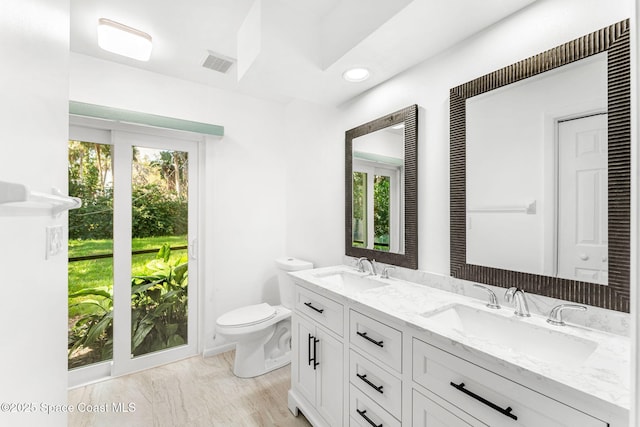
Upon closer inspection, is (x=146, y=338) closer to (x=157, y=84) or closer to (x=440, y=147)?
(x=157, y=84)

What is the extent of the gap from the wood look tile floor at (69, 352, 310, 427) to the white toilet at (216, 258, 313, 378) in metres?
0.08

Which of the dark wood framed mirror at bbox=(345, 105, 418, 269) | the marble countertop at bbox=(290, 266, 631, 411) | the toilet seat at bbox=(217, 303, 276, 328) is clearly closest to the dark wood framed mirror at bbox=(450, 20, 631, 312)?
the marble countertop at bbox=(290, 266, 631, 411)

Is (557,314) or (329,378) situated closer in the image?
(557,314)

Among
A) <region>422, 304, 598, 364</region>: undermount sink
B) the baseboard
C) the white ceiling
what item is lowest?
the baseboard

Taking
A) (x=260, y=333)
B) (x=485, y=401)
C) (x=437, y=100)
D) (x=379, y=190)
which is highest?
(x=437, y=100)

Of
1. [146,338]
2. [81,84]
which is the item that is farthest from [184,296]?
[81,84]

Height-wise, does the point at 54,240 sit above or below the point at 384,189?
below

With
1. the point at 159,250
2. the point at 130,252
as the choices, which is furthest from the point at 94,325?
the point at 159,250

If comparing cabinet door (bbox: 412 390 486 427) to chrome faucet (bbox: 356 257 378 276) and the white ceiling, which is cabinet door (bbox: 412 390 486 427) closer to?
chrome faucet (bbox: 356 257 378 276)

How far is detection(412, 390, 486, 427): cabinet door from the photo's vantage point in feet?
3.12

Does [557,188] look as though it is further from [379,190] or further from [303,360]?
[303,360]

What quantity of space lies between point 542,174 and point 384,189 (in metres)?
0.90

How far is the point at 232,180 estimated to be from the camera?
2787 mm

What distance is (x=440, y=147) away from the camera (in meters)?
1.60
